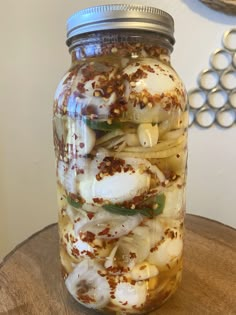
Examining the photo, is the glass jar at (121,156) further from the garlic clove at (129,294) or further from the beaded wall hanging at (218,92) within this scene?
the beaded wall hanging at (218,92)

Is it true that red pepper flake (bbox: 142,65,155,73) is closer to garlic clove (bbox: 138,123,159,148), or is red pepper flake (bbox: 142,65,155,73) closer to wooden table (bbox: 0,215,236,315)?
garlic clove (bbox: 138,123,159,148)

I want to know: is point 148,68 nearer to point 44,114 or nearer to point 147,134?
point 147,134

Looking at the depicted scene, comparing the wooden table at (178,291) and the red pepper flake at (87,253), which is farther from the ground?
the red pepper flake at (87,253)

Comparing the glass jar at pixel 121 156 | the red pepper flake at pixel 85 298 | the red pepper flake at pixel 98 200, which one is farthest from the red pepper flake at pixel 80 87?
the red pepper flake at pixel 85 298

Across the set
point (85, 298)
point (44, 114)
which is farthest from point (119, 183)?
point (44, 114)

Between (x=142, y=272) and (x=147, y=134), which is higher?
(x=147, y=134)

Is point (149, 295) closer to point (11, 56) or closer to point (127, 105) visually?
point (127, 105)
